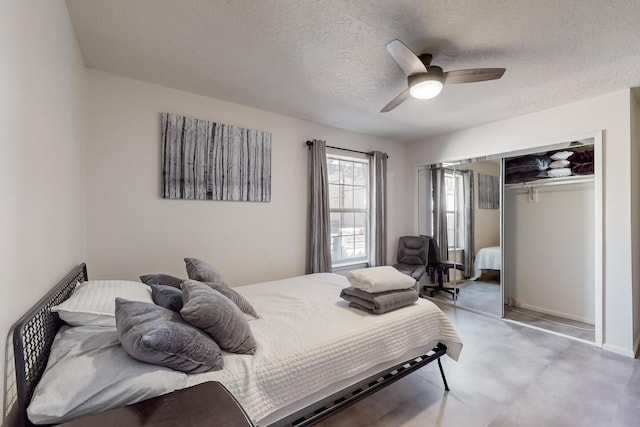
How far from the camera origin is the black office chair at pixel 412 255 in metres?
4.29

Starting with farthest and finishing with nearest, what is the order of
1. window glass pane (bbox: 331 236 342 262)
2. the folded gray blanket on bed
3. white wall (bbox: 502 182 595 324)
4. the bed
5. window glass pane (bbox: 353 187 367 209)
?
1. window glass pane (bbox: 353 187 367 209)
2. window glass pane (bbox: 331 236 342 262)
3. white wall (bbox: 502 182 595 324)
4. the folded gray blanket on bed
5. the bed

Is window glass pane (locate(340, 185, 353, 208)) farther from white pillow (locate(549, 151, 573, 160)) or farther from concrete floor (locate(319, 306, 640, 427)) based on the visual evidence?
white pillow (locate(549, 151, 573, 160))

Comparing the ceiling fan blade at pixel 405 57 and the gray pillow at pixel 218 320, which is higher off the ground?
the ceiling fan blade at pixel 405 57

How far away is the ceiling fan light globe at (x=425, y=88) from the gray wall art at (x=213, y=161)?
1.81m

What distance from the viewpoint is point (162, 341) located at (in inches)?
41.3

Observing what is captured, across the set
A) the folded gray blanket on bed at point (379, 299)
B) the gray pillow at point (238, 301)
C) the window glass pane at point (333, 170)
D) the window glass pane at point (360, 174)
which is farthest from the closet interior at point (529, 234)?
the gray pillow at point (238, 301)

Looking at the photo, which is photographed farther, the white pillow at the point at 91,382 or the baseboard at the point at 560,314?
the baseboard at the point at 560,314

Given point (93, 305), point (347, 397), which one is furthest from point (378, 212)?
point (93, 305)

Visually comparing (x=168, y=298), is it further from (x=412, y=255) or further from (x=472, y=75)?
(x=412, y=255)

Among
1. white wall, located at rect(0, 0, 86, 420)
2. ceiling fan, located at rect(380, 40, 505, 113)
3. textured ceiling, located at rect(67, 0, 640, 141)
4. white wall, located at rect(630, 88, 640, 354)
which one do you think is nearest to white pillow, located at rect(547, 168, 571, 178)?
white wall, located at rect(630, 88, 640, 354)

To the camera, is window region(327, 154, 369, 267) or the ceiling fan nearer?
the ceiling fan

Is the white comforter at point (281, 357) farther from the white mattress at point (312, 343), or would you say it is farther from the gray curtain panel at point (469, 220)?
the gray curtain panel at point (469, 220)

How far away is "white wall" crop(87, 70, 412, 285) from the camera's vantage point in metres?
2.51

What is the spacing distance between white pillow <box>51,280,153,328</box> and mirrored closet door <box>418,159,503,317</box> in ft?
13.3
